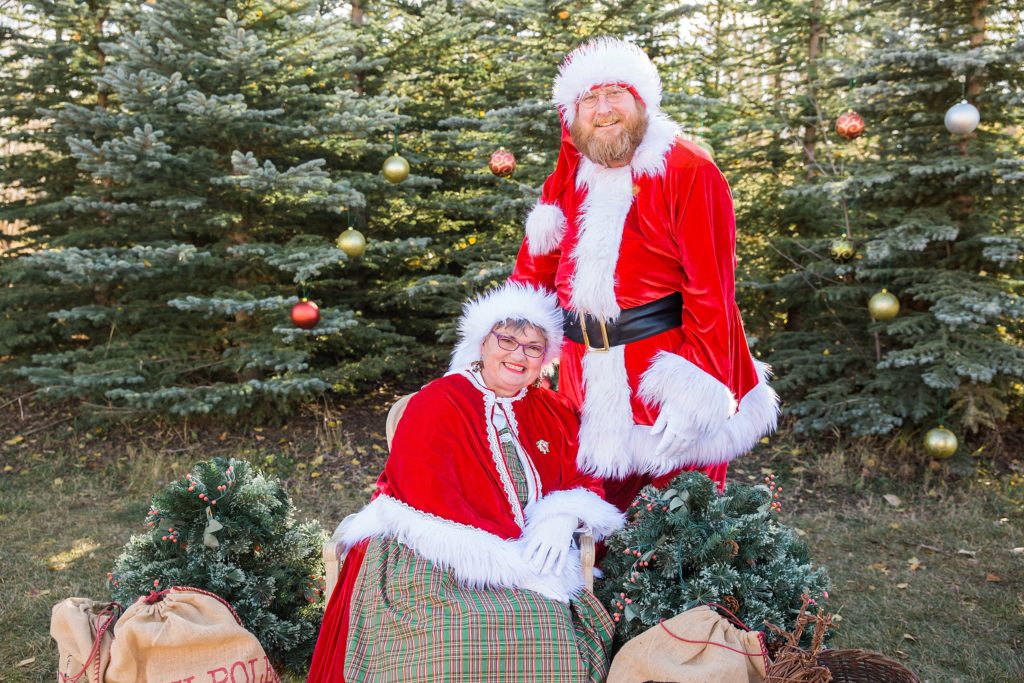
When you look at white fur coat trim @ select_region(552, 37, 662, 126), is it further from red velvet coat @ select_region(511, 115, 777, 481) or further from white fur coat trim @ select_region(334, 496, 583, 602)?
white fur coat trim @ select_region(334, 496, 583, 602)

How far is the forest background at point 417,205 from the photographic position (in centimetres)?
529

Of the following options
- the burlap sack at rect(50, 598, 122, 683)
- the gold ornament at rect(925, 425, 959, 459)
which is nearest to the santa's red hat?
the burlap sack at rect(50, 598, 122, 683)

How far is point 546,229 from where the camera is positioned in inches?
116

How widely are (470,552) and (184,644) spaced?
0.95 meters

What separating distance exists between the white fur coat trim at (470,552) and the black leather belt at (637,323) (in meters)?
0.72

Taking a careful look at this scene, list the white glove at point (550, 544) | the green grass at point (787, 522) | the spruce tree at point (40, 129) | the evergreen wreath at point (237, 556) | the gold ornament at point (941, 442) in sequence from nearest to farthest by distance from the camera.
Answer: the white glove at point (550, 544)
the evergreen wreath at point (237, 556)
the green grass at point (787, 522)
the gold ornament at point (941, 442)
the spruce tree at point (40, 129)

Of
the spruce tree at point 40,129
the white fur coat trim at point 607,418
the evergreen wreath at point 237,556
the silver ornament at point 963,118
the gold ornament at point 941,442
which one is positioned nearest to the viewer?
the white fur coat trim at point 607,418

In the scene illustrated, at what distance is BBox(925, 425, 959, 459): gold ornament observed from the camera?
16.2ft

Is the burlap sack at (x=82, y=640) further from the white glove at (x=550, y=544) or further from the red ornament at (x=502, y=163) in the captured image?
the red ornament at (x=502, y=163)

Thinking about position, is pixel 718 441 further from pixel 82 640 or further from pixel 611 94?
pixel 82 640

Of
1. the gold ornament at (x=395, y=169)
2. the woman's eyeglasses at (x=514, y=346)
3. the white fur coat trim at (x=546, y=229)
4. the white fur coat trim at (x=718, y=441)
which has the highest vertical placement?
the gold ornament at (x=395, y=169)

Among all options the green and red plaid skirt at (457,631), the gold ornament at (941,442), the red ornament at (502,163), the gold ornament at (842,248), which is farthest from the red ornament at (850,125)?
the green and red plaid skirt at (457,631)

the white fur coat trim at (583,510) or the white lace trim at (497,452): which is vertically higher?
the white lace trim at (497,452)

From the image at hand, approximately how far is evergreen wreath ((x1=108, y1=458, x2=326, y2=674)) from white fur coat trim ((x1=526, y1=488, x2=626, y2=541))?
113cm
